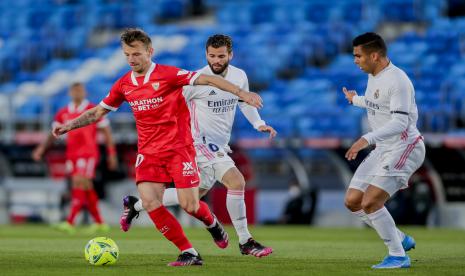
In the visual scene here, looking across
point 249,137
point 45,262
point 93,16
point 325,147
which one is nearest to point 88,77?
point 93,16

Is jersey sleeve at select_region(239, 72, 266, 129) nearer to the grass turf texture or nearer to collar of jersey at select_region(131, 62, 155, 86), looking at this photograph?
the grass turf texture

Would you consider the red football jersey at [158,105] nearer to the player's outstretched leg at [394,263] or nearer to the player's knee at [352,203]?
the player's knee at [352,203]

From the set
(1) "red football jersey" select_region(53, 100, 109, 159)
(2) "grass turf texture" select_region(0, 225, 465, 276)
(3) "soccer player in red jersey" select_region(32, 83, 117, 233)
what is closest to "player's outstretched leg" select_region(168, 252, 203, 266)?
(2) "grass turf texture" select_region(0, 225, 465, 276)

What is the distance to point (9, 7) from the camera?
A: 107 ft

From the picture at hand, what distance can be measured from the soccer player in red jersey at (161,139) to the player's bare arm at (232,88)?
28 centimetres

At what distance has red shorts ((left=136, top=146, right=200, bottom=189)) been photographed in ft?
30.8

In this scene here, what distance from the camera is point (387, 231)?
936cm

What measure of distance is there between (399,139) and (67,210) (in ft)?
43.8

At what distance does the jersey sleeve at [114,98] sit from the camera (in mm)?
9617

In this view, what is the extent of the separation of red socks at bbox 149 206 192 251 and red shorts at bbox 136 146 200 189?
1.00 feet

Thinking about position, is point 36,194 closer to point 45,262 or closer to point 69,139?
point 69,139

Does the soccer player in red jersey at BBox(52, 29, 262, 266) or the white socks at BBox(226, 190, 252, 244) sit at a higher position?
the soccer player in red jersey at BBox(52, 29, 262, 266)

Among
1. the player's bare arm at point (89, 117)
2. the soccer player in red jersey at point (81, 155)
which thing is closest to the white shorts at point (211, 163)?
the player's bare arm at point (89, 117)

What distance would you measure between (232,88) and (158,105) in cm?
100
